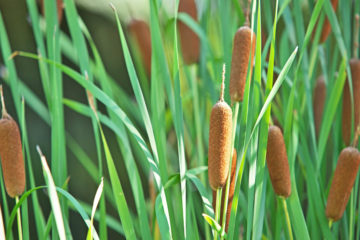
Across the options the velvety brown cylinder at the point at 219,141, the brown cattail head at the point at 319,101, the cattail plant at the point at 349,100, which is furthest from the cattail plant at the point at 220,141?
the brown cattail head at the point at 319,101

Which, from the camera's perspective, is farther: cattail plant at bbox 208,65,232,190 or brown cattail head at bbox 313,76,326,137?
brown cattail head at bbox 313,76,326,137

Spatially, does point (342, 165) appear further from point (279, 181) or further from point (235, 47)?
point (235, 47)

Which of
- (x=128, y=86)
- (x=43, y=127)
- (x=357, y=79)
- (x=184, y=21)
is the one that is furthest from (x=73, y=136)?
(x=357, y=79)

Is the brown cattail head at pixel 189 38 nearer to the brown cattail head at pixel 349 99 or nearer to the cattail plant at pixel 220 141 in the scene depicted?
the brown cattail head at pixel 349 99

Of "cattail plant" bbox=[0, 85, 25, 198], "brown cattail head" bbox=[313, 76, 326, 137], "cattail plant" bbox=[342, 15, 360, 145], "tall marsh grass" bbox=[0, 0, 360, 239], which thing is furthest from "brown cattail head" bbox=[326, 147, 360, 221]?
"cattail plant" bbox=[0, 85, 25, 198]

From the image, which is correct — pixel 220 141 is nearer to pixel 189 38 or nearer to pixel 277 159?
pixel 277 159

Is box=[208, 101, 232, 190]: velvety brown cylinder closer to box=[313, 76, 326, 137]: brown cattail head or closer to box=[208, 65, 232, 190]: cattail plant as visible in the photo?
box=[208, 65, 232, 190]: cattail plant
